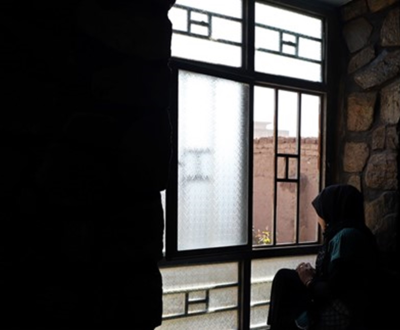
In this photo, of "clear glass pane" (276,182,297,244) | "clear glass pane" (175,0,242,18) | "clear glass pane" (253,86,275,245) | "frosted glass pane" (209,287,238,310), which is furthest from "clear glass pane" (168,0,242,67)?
"frosted glass pane" (209,287,238,310)

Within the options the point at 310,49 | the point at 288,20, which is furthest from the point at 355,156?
the point at 288,20

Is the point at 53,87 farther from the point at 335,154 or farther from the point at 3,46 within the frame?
the point at 335,154

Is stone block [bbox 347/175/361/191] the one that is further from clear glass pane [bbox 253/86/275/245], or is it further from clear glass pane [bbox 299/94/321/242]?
clear glass pane [bbox 253/86/275/245]

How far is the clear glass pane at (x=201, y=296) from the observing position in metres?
2.05

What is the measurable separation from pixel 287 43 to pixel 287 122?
488 mm

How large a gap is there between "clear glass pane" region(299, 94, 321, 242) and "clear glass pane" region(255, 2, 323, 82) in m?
0.19

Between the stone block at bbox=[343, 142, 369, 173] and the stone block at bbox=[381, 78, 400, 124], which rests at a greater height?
the stone block at bbox=[381, 78, 400, 124]

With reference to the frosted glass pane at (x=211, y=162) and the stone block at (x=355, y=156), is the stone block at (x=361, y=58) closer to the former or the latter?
the stone block at (x=355, y=156)

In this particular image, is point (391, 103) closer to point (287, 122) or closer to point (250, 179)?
point (287, 122)

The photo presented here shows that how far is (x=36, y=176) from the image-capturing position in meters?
0.78

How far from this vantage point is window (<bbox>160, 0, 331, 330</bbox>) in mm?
2035

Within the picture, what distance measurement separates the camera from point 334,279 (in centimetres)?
180

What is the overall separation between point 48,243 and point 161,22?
539mm

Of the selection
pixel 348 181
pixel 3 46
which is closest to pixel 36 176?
pixel 3 46
